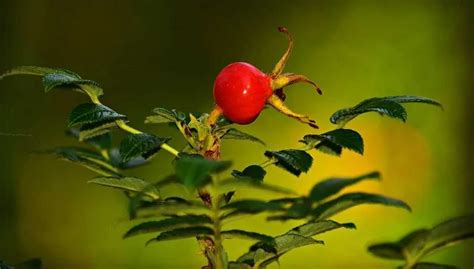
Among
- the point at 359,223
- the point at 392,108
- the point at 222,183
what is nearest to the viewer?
the point at 222,183

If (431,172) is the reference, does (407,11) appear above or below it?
above

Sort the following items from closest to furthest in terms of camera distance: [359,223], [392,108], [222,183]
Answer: [222,183] < [392,108] < [359,223]

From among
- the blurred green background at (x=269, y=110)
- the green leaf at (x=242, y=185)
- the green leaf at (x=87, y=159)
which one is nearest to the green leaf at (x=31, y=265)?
the green leaf at (x=87, y=159)

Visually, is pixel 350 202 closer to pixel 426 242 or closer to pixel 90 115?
pixel 426 242

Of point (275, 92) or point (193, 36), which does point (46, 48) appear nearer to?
point (193, 36)

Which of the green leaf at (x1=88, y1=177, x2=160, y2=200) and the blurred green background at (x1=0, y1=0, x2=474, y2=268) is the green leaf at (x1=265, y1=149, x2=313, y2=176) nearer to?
the green leaf at (x1=88, y1=177, x2=160, y2=200)

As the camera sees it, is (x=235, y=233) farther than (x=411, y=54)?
No

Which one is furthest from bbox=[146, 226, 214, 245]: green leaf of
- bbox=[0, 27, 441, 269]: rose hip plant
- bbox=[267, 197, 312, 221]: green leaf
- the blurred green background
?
the blurred green background

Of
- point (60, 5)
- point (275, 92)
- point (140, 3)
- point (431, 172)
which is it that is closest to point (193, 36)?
point (140, 3)
